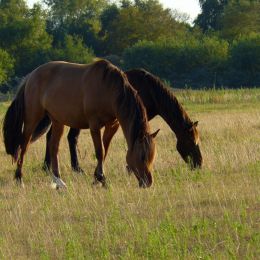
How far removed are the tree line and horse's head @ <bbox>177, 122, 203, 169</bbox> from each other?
39030 millimetres

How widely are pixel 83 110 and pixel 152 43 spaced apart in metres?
48.4

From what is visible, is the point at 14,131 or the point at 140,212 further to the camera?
the point at 14,131

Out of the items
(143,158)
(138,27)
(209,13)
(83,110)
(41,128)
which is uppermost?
Answer: (83,110)

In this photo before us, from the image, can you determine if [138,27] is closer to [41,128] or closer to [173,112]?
[41,128]

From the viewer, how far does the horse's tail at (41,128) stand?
35.3 feet

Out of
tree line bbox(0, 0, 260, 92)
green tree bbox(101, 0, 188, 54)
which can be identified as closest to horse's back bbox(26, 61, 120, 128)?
tree line bbox(0, 0, 260, 92)

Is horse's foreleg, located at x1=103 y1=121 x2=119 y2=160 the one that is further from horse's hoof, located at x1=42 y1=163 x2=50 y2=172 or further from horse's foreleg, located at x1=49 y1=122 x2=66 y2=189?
horse's hoof, located at x1=42 y1=163 x2=50 y2=172

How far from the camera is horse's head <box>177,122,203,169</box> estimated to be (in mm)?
9961

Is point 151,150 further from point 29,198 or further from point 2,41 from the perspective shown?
point 2,41

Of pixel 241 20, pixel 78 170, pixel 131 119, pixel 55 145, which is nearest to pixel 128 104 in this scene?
pixel 131 119

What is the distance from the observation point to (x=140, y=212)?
723cm

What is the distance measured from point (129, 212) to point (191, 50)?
48397 millimetres

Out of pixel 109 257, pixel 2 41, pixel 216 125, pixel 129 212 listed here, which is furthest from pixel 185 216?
pixel 2 41

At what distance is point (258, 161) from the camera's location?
977 centimetres
